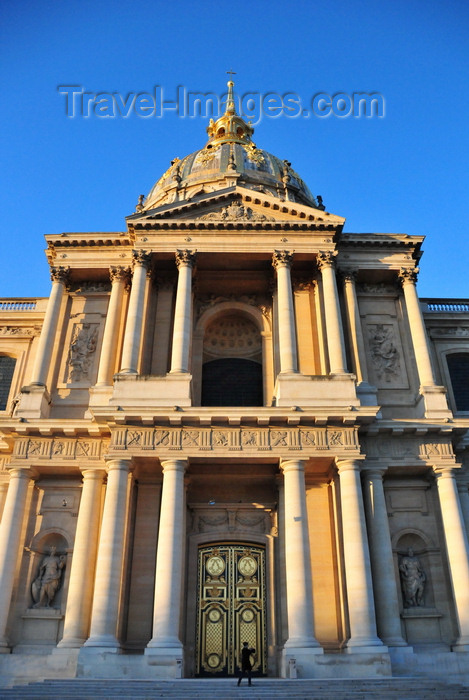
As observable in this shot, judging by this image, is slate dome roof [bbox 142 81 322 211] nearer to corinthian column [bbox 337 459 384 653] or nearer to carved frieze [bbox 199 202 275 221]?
carved frieze [bbox 199 202 275 221]

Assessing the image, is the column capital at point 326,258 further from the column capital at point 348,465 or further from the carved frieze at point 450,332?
the column capital at point 348,465

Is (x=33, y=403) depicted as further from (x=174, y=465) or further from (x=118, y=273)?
(x=118, y=273)

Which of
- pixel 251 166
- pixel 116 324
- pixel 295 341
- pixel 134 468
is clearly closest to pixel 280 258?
pixel 295 341

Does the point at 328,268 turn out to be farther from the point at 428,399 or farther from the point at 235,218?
the point at 428,399

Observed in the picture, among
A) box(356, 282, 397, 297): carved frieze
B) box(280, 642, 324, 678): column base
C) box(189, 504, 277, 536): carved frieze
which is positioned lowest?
box(280, 642, 324, 678): column base

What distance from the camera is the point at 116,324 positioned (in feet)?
78.1

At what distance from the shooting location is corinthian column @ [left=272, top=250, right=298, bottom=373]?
2150 centimetres

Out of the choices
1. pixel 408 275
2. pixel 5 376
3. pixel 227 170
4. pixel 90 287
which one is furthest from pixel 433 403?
pixel 227 170

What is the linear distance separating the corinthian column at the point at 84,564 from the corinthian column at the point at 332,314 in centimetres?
916

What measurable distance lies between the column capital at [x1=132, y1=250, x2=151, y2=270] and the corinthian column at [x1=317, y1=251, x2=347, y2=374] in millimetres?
6878

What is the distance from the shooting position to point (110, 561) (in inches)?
704

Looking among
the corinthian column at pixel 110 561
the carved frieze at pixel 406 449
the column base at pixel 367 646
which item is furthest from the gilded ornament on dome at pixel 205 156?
the column base at pixel 367 646

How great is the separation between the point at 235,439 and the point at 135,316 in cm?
641

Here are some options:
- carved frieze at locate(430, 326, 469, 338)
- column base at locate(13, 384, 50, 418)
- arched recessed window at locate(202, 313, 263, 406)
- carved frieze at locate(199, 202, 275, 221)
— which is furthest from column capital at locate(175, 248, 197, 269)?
carved frieze at locate(430, 326, 469, 338)
